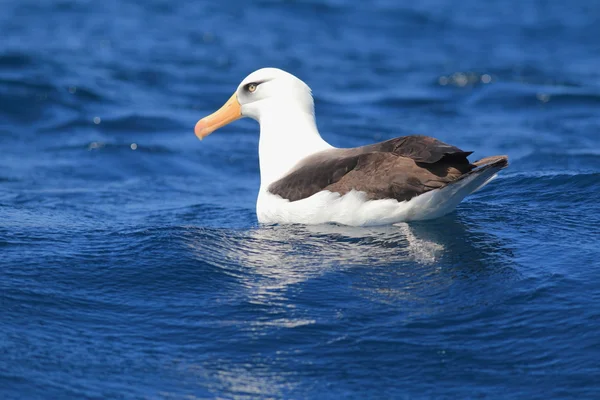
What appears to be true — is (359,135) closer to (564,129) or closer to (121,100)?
(564,129)

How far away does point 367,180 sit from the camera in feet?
24.8

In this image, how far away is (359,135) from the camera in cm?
1546

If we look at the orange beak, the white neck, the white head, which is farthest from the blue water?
the white head

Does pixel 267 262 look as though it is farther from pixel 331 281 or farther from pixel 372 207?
pixel 372 207

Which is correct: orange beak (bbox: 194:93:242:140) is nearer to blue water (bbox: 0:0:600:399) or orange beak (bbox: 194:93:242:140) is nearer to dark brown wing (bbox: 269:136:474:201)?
blue water (bbox: 0:0:600:399)

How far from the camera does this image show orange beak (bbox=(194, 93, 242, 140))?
967 cm

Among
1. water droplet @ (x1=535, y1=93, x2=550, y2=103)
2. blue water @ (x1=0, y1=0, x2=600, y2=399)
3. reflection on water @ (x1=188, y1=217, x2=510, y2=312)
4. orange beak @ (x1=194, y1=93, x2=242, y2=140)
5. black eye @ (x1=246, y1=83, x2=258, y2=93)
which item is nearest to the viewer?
blue water @ (x1=0, y1=0, x2=600, y2=399)

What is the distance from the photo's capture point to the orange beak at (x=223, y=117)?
967 cm

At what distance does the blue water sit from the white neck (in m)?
0.62

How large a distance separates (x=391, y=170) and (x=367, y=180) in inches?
8.5

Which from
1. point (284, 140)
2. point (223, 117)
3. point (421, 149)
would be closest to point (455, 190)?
point (421, 149)

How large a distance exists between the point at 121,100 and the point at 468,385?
13.2 m

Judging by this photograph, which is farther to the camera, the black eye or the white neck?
the black eye

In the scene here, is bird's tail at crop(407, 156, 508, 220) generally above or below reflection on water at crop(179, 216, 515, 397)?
above
